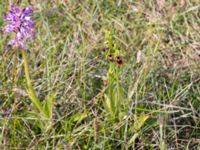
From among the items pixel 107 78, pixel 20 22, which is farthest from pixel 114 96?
pixel 20 22

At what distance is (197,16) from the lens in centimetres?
234

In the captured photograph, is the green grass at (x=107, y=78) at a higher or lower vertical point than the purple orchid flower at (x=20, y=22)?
lower

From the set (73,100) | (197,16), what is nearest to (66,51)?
(73,100)

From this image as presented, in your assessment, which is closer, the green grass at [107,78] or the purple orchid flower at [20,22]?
the purple orchid flower at [20,22]

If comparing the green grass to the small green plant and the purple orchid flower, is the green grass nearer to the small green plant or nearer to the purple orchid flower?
the small green plant

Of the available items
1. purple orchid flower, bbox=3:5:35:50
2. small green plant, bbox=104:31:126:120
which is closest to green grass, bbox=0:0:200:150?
small green plant, bbox=104:31:126:120

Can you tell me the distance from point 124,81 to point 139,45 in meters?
0.43

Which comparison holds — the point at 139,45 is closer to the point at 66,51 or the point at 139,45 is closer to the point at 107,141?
the point at 66,51

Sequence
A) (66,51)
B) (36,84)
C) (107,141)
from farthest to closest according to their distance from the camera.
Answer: (66,51) < (36,84) < (107,141)

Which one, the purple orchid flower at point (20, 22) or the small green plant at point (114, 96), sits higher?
the purple orchid flower at point (20, 22)

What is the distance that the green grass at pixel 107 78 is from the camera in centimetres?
164

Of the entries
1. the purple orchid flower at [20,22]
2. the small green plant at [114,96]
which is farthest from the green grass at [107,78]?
the purple orchid flower at [20,22]

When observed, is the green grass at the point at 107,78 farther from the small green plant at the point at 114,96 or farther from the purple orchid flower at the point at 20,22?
the purple orchid flower at the point at 20,22

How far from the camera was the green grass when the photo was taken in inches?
64.7
